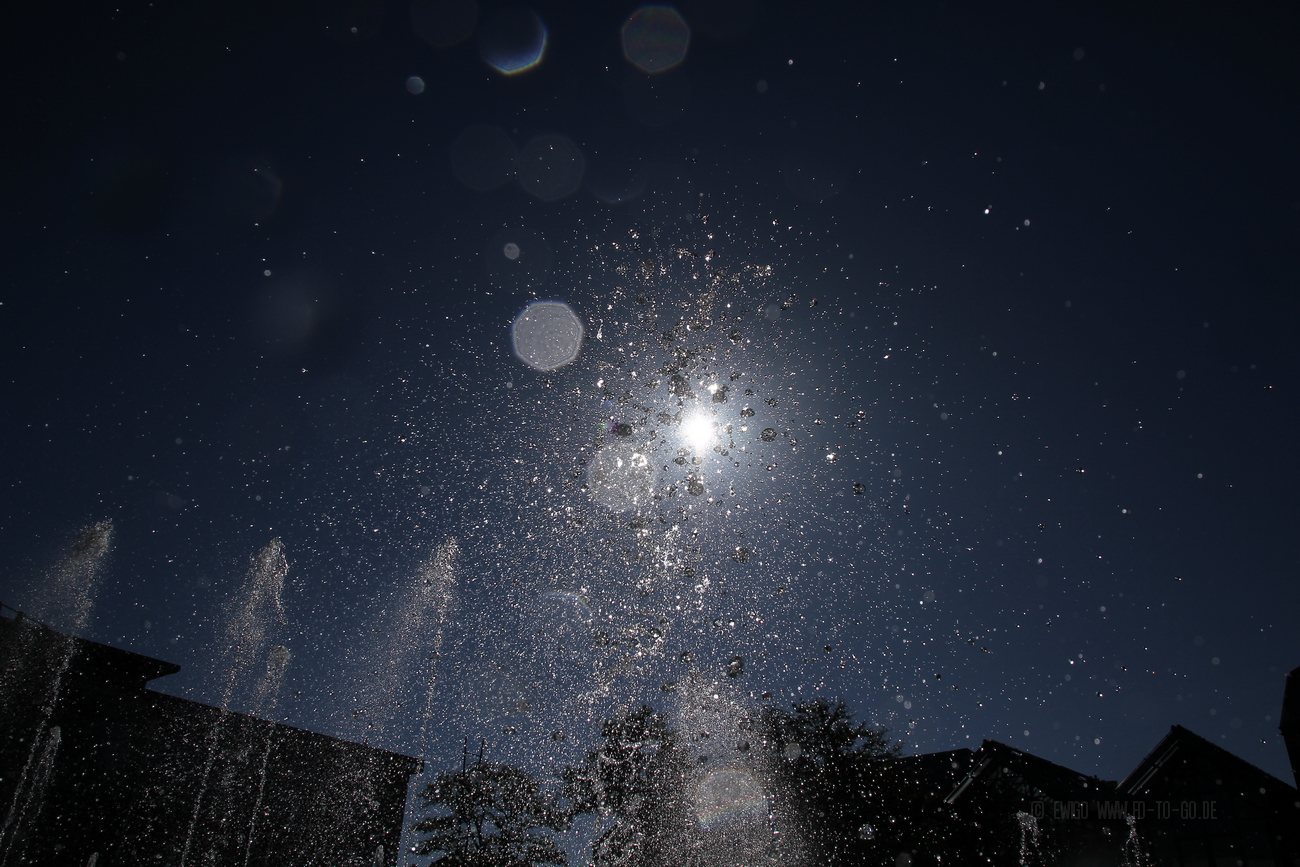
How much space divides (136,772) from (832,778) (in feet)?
79.9

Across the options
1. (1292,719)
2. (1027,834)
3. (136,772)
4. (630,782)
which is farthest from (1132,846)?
(136,772)

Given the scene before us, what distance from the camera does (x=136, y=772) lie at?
72.0ft

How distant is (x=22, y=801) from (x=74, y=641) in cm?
443

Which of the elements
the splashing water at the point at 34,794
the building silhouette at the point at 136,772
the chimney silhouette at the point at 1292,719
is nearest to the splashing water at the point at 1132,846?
the chimney silhouette at the point at 1292,719

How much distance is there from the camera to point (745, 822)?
26953 mm

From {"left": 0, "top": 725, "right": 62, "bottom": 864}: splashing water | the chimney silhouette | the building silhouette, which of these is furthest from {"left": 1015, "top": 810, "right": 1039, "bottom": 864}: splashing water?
{"left": 0, "top": 725, "right": 62, "bottom": 864}: splashing water

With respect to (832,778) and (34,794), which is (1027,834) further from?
(34,794)

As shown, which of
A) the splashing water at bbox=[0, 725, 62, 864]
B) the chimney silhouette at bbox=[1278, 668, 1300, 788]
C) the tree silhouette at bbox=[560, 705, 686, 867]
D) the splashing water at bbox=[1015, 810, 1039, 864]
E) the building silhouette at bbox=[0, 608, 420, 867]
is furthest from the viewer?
the tree silhouette at bbox=[560, 705, 686, 867]

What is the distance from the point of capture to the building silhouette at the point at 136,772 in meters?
20.0

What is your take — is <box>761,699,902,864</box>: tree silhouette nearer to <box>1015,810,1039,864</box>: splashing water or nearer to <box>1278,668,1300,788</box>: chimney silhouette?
<box>1015,810,1039,864</box>: splashing water

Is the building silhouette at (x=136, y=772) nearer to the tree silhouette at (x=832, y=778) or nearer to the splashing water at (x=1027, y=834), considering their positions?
the tree silhouette at (x=832, y=778)

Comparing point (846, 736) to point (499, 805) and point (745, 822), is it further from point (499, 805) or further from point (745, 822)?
point (499, 805)

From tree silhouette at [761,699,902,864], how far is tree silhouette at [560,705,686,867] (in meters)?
5.63

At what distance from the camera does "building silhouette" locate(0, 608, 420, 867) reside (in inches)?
786
